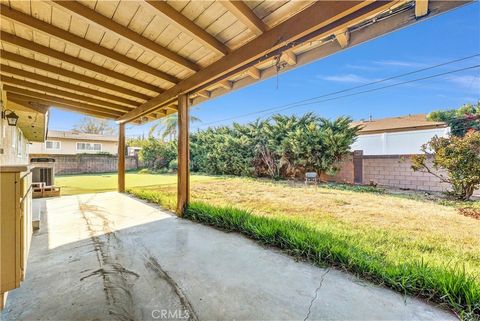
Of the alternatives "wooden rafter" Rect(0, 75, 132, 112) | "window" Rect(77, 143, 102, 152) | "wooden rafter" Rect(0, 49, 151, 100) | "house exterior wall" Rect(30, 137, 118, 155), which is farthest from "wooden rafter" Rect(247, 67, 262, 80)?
"window" Rect(77, 143, 102, 152)

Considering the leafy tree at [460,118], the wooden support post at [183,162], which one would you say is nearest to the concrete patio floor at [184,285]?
the wooden support post at [183,162]

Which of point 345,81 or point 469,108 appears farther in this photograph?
Result: point 345,81

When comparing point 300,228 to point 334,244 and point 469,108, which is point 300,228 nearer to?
point 334,244

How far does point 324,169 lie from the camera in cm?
943

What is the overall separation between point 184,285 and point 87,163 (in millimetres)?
18590

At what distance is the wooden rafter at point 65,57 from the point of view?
8.73 ft

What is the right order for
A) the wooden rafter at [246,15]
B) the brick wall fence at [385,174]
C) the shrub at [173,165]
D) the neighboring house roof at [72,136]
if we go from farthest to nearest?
the neighboring house roof at [72,136], the shrub at [173,165], the brick wall fence at [385,174], the wooden rafter at [246,15]

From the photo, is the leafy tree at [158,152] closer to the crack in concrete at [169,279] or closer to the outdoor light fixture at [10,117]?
the outdoor light fixture at [10,117]

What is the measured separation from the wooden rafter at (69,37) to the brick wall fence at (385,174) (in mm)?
8640

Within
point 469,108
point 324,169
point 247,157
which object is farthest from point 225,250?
point 469,108

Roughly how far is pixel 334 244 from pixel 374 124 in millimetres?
16358

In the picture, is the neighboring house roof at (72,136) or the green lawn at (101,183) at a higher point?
the neighboring house roof at (72,136)

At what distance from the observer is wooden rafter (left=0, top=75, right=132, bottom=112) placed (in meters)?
3.92

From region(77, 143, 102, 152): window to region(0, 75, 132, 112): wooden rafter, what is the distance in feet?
65.9
